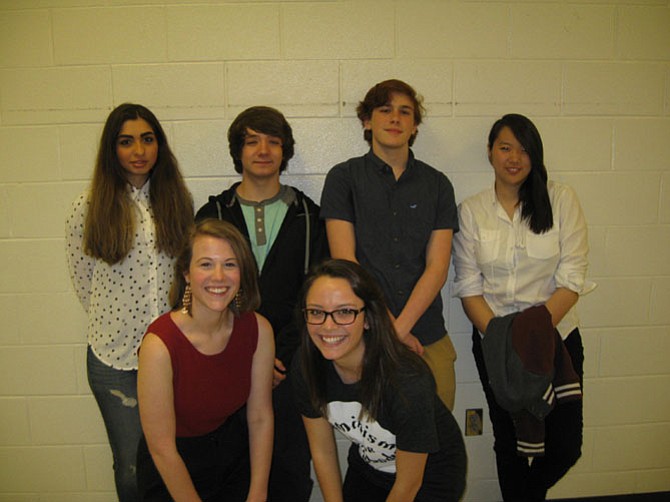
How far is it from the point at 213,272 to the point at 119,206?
0.64 m

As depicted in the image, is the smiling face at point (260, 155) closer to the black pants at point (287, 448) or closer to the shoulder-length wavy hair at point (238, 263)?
the shoulder-length wavy hair at point (238, 263)

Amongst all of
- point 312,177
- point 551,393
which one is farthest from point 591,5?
point 551,393

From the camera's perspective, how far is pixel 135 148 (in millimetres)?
1900

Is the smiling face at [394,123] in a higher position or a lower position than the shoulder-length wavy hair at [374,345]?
higher

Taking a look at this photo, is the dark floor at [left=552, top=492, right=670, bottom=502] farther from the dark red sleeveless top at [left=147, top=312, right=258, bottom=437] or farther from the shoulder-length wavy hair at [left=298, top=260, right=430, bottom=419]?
the dark red sleeveless top at [left=147, top=312, right=258, bottom=437]

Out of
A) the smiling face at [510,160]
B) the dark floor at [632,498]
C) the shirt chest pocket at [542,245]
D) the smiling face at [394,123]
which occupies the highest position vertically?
the smiling face at [394,123]

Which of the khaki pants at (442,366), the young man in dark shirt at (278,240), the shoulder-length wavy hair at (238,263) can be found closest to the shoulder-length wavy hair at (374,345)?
the shoulder-length wavy hair at (238,263)

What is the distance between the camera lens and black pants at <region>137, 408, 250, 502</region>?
1568 mm

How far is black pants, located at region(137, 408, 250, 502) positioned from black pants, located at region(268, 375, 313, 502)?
9.0 inches

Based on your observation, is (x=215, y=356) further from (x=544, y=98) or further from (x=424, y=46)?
(x=544, y=98)

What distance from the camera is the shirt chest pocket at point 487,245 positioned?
204cm

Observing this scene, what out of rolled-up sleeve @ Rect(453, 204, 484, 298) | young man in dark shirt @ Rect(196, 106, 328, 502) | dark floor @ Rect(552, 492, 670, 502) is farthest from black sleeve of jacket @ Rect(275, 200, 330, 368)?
dark floor @ Rect(552, 492, 670, 502)

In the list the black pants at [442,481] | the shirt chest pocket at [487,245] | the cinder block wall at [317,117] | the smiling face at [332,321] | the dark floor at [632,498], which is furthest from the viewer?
the dark floor at [632,498]

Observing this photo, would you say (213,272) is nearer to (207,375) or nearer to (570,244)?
(207,375)
